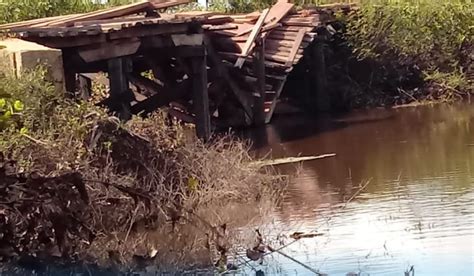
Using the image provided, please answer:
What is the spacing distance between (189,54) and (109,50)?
A: 207 cm

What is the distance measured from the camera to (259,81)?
18391 mm

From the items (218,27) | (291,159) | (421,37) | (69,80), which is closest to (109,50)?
(69,80)

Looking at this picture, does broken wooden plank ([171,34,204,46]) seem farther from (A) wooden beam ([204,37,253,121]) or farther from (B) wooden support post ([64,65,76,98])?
(B) wooden support post ([64,65,76,98])

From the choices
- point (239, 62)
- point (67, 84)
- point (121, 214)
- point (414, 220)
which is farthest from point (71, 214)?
point (239, 62)

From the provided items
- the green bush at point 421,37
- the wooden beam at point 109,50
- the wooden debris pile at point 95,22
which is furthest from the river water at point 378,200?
the green bush at point 421,37

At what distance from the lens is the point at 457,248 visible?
805 cm

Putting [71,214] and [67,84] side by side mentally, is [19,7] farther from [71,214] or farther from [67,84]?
[71,214]

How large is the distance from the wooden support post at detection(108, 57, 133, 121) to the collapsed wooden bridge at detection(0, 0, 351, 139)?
0.01 meters

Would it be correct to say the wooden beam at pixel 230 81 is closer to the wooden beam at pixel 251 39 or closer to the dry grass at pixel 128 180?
the wooden beam at pixel 251 39

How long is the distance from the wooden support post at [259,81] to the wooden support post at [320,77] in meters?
2.84

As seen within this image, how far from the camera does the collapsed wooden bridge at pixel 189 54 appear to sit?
12.5 m

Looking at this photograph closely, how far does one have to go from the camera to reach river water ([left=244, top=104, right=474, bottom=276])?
7902mm

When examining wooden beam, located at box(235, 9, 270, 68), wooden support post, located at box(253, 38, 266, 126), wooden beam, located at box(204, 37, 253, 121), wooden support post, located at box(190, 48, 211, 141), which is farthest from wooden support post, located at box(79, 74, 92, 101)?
wooden support post, located at box(190, 48, 211, 141)

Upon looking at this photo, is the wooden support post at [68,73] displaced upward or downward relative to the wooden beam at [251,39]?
upward
